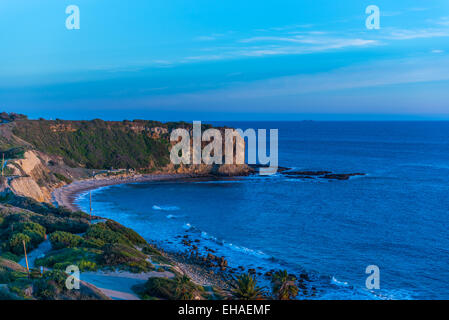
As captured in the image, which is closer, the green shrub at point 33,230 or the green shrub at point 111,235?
the green shrub at point 33,230

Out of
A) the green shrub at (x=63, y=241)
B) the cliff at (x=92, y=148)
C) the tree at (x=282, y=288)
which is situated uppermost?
the cliff at (x=92, y=148)

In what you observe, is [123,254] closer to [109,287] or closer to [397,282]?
[109,287]

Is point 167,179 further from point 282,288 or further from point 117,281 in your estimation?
point 282,288

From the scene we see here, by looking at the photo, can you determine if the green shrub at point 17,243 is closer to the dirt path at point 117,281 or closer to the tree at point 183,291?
the dirt path at point 117,281

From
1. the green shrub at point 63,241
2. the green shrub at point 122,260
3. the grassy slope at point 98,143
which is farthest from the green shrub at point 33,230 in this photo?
the grassy slope at point 98,143

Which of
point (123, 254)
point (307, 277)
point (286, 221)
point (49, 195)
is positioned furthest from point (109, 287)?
point (49, 195)

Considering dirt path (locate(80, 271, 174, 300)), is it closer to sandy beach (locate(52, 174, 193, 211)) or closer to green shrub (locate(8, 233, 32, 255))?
green shrub (locate(8, 233, 32, 255))
